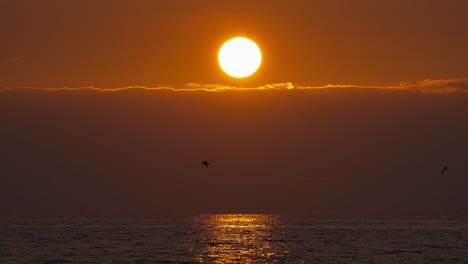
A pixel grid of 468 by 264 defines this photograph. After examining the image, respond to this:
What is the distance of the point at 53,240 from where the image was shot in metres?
140

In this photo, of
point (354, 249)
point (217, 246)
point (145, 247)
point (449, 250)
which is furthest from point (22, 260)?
point (449, 250)

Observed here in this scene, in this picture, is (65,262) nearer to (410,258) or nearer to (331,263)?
(331,263)

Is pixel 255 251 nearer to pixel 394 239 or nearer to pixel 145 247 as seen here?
pixel 145 247

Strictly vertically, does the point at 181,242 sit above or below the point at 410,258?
above

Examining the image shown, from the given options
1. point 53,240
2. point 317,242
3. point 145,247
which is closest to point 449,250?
point 317,242

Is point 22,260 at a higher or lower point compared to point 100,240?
lower

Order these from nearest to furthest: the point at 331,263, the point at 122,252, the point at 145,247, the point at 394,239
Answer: the point at 331,263 → the point at 122,252 → the point at 145,247 → the point at 394,239

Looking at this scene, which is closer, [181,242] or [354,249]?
[354,249]

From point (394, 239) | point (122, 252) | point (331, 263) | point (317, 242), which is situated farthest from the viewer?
point (394, 239)

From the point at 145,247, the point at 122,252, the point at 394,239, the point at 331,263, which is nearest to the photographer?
the point at 331,263

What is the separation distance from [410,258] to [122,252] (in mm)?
33281

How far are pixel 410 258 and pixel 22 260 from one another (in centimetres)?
4178

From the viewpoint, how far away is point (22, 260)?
333ft

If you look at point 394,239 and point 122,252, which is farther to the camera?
point 394,239
